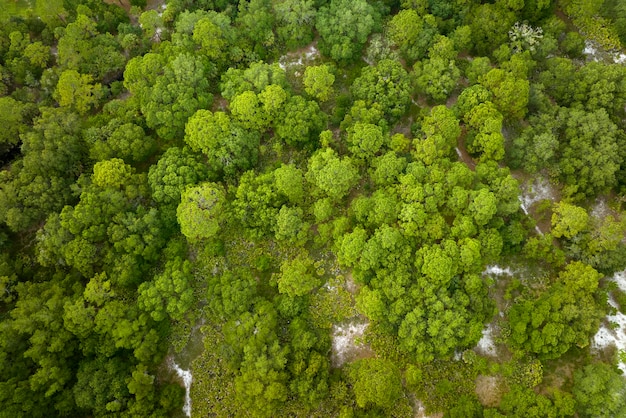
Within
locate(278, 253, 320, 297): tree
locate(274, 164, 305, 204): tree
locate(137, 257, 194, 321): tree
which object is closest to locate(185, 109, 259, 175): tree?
locate(274, 164, 305, 204): tree

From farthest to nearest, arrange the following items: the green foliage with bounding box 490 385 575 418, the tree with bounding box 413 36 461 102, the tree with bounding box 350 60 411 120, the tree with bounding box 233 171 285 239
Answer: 1. the tree with bounding box 413 36 461 102
2. the tree with bounding box 350 60 411 120
3. the tree with bounding box 233 171 285 239
4. the green foliage with bounding box 490 385 575 418

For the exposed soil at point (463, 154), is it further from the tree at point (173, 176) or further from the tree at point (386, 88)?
the tree at point (173, 176)

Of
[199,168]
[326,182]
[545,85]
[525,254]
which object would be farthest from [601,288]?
[199,168]

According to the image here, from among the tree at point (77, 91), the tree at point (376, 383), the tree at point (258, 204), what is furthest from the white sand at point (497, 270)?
the tree at point (77, 91)

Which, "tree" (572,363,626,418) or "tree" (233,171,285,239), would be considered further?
"tree" (233,171,285,239)

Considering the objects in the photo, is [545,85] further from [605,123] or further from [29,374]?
[29,374]

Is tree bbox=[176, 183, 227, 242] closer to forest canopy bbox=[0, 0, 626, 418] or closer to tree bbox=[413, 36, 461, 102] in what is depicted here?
forest canopy bbox=[0, 0, 626, 418]

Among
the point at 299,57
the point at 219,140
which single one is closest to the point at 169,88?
the point at 219,140
